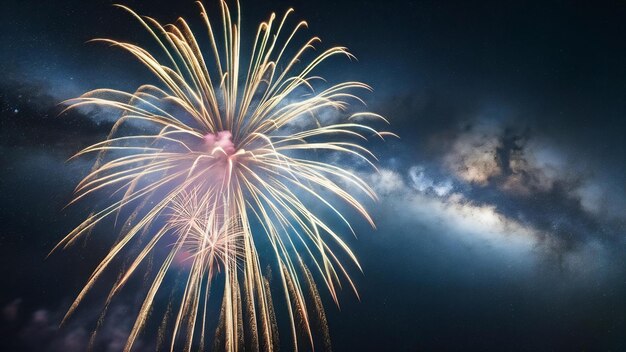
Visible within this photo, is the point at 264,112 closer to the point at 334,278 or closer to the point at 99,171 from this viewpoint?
the point at 99,171

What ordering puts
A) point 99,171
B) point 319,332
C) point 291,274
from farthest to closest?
point 319,332, point 291,274, point 99,171

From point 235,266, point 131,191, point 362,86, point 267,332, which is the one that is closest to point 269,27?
point 362,86

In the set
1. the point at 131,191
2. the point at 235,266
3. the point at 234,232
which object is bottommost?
the point at 235,266

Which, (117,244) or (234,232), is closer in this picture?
(117,244)

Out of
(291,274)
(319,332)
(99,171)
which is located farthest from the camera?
(319,332)

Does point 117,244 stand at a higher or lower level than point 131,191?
lower

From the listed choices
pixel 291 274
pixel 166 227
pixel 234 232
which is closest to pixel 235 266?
pixel 234 232
